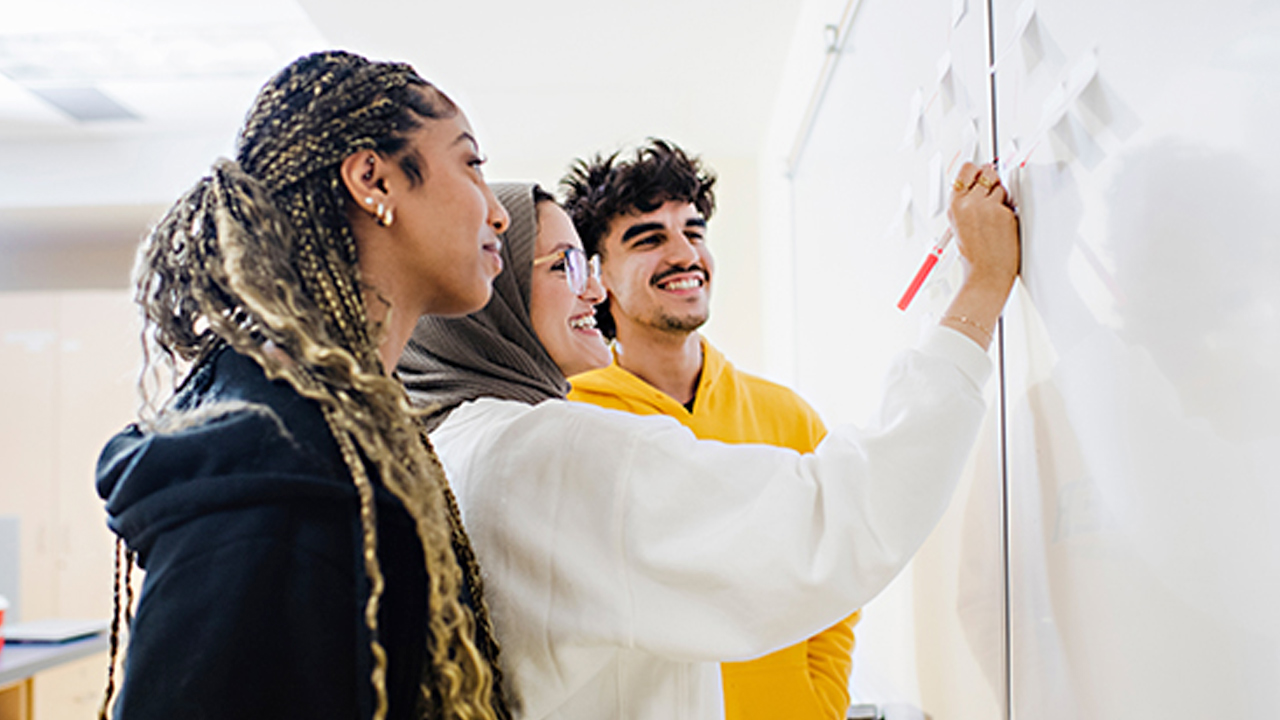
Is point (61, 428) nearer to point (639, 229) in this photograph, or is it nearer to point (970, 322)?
point (639, 229)

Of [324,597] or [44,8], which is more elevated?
[44,8]

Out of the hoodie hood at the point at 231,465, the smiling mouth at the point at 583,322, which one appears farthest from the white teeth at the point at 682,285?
the hoodie hood at the point at 231,465

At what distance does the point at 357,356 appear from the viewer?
0.80 metres

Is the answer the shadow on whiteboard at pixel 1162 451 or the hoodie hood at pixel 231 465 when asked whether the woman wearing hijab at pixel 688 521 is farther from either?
the hoodie hood at pixel 231 465

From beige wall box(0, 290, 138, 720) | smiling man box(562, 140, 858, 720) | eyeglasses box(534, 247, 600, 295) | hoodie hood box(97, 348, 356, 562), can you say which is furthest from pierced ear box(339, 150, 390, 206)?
beige wall box(0, 290, 138, 720)

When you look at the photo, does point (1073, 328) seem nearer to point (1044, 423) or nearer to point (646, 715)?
point (1044, 423)

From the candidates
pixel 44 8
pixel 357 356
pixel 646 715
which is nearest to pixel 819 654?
A: pixel 646 715

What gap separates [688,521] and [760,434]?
1.04 metres

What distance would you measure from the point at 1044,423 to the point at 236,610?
2.35 ft

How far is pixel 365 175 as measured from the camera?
0.85 metres

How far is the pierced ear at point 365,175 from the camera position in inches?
33.2

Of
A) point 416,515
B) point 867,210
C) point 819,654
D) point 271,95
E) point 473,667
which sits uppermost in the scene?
point 867,210

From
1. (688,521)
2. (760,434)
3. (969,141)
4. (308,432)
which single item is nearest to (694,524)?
(688,521)

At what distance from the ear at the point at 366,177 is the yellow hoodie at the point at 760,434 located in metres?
1.02
